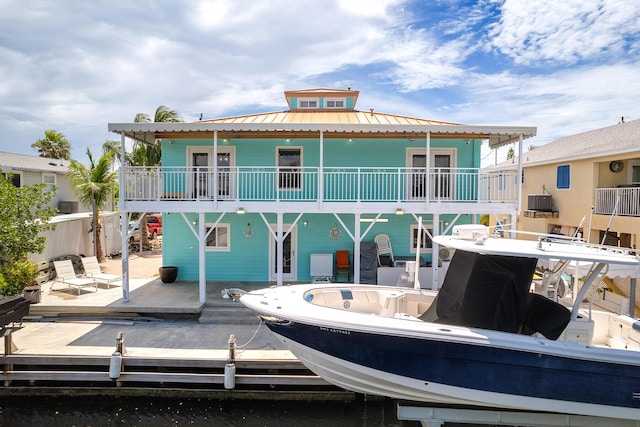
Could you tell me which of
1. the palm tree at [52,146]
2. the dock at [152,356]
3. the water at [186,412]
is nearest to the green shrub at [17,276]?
the dock at [152,356]

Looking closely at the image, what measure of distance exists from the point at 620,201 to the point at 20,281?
1890 centimetres

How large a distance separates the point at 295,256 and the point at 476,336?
24.2 ft

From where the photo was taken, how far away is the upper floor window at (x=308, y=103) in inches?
533

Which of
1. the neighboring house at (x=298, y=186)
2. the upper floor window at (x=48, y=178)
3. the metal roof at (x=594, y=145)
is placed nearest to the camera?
the neighboring house at (x=298, y=186)

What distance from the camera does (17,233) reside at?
878 cm

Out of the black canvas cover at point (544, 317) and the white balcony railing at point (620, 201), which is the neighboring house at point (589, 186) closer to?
the white balcony railing at point (620, 201)

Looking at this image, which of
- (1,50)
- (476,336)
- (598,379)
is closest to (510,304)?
(476,336)

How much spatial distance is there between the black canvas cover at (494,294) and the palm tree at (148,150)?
12.8 m

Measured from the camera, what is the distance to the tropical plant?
868 centimetres

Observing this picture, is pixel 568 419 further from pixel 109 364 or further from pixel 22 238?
pixel 22 238

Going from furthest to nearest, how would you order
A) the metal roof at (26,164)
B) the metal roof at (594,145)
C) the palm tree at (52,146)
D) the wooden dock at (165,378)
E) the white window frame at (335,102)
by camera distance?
Result: 1. the palm tree at (52,146)
2. the metal roof at (26,164)
3. the white window frame at (335,102)
4. the metal roof at (594,145)
5. the wooden dock at (165,378)

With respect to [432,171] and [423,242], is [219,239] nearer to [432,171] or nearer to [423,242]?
[423,242]

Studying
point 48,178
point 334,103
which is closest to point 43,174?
point 48,178

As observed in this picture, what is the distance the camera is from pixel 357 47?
10.9m
